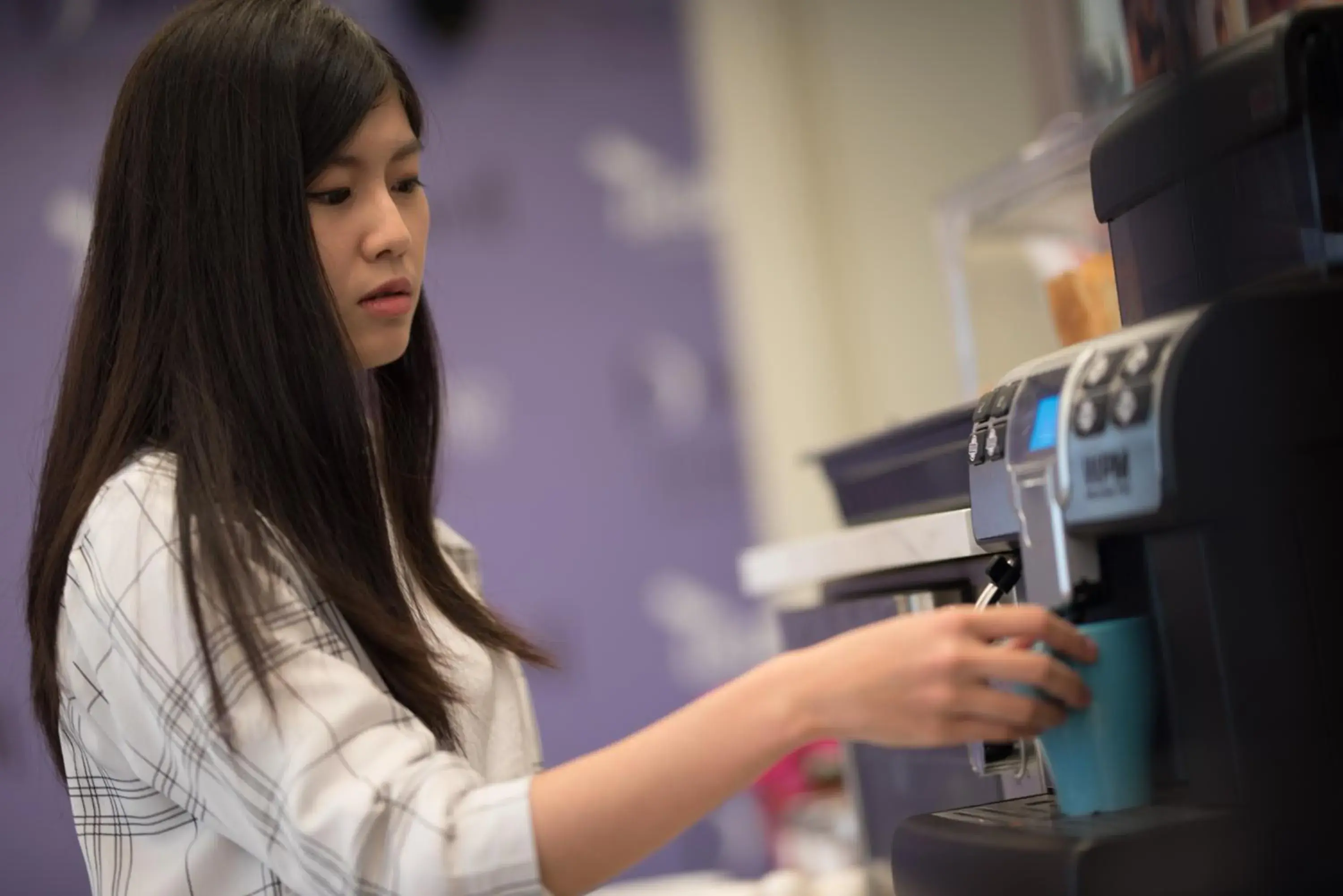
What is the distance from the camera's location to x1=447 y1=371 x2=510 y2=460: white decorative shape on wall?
297cm

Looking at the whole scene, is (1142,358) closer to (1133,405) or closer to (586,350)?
(1133,405)

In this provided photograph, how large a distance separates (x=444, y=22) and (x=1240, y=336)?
2.61 metres

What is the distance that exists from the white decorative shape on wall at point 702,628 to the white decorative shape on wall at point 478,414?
0.47 meters

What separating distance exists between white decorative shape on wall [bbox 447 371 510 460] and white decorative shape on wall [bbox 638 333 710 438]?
323mm

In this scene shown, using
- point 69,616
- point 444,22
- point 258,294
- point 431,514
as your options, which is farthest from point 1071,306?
point 444,22

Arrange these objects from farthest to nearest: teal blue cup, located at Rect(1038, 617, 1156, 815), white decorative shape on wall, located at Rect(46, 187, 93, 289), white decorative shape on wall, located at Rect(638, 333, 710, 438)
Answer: white decorative shape on wall, located at Rect(638, 333, 710, 438) < white decorative shape on wall, located at Rect(46, 187, 93, 289) < teal blue cup, located at Rect(1038, 617, 1156, 815)

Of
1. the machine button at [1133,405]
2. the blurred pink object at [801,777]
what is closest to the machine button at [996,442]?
the machine button at [1133,405]

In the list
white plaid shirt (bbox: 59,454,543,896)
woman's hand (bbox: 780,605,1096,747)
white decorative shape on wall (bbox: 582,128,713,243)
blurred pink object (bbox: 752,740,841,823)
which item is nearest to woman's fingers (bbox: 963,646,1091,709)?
woman's hand (bbox: 780,605,1096,747)

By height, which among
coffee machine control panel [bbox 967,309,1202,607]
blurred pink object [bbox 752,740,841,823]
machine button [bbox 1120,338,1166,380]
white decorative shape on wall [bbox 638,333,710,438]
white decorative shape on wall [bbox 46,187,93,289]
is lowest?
blurred pink object [bbox 752,740,841,823]

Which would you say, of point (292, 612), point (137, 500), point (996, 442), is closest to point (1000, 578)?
point (996, 442)

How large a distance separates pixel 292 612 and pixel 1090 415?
0.49 m

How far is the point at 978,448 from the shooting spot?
2.98 feet

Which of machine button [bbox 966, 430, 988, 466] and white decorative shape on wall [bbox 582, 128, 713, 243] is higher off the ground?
white decorative shape on wall [bbox 582, 128, 713, 243]

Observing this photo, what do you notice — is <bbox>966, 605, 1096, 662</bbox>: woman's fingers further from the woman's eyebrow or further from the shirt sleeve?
the woman's eyebrow
